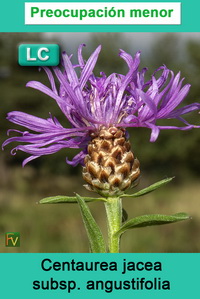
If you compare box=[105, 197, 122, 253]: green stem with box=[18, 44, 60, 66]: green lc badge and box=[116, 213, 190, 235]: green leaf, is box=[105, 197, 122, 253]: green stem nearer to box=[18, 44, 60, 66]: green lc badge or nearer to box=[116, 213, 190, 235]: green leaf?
box=[116, 213, 190, 235]: green leaf

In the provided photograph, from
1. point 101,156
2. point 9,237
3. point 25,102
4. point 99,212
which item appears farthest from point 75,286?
point 25,102

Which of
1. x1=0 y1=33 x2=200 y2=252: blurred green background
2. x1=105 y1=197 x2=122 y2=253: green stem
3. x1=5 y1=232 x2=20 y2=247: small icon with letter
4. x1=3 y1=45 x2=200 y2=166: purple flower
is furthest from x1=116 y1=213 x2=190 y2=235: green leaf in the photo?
x1=0 y1=33 x2=200 y2=252: blurred green background

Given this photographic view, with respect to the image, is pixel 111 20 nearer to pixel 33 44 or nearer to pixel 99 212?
pixel 33 44

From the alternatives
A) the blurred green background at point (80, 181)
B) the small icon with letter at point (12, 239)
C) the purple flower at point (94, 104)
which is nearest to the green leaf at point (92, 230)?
the purple flower at point (94, 104)

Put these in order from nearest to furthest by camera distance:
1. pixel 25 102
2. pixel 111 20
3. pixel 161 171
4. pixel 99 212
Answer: pixel 111 20 → pixel 99 212 → pixel 25 102 → pixel 161 171

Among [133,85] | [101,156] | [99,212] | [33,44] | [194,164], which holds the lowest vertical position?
[99,212]

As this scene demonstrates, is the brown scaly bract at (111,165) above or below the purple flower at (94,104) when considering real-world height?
below

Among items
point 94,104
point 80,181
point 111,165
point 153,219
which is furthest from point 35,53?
point 80,181

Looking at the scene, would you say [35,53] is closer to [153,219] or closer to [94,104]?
[94,104]

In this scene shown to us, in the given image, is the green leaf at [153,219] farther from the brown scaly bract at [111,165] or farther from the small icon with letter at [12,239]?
the small icon with letter at [12,239]
